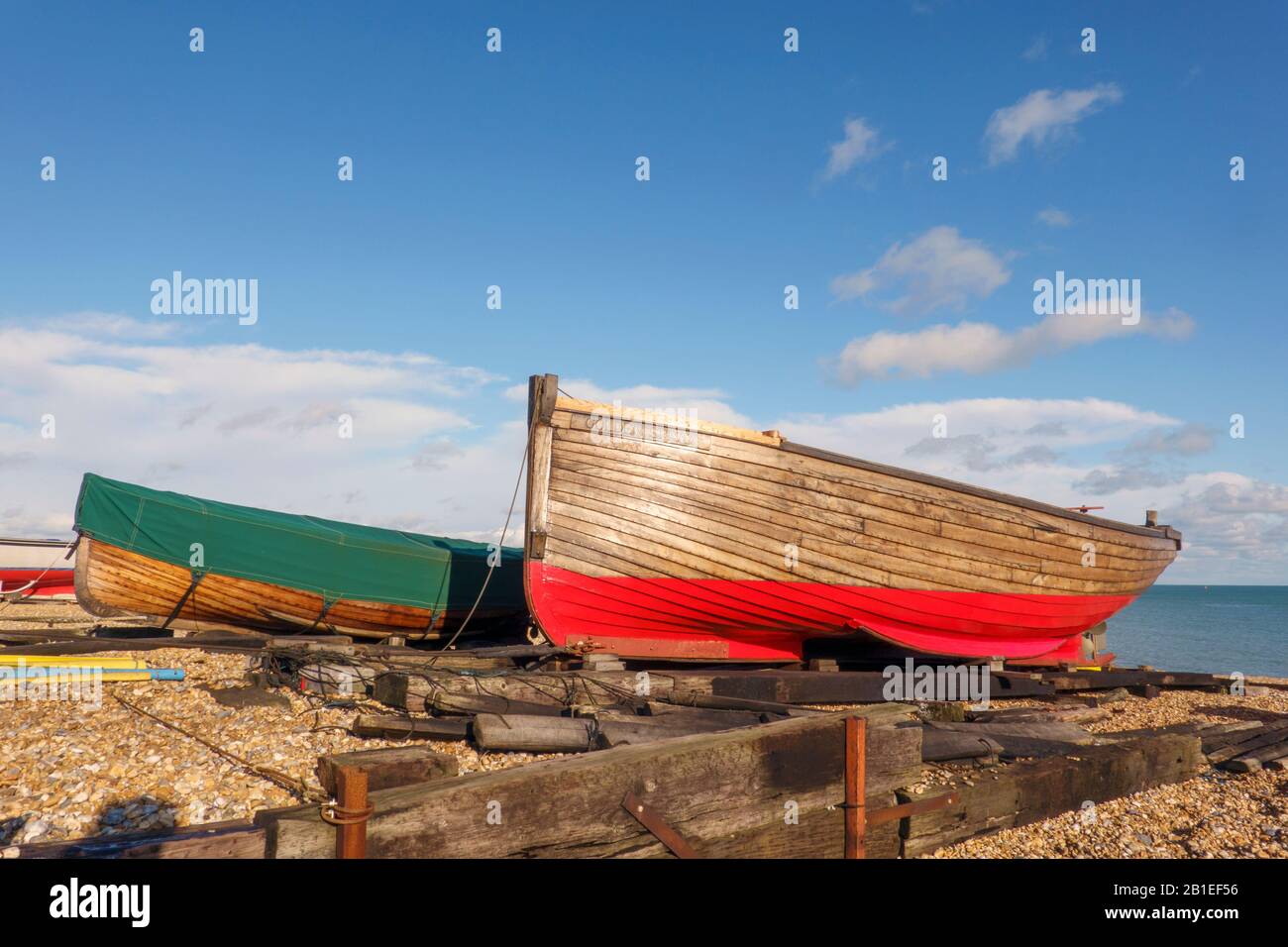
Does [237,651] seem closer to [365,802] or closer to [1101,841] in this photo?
[365,802]

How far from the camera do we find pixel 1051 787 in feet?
17.6

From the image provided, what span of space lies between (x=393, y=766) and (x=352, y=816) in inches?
20.1

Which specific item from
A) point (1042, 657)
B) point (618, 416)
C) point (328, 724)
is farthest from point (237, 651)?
point (1042, 657)

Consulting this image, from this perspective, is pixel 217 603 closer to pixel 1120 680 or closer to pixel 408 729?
pixel 408 729

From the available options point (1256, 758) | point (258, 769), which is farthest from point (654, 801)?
point (1256, 758)

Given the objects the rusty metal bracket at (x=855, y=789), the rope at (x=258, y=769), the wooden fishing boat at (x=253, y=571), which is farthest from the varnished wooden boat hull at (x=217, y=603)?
the rusty metal bracket at (x=855, y=789)

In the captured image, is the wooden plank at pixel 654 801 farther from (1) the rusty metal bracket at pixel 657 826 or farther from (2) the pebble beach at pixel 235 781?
(2) the pebble beach at pixel 235 781

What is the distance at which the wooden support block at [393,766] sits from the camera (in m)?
3.50

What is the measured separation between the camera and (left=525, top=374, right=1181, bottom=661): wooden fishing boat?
356 inches

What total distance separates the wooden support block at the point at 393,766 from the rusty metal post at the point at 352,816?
1.13ft

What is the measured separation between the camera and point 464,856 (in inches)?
128

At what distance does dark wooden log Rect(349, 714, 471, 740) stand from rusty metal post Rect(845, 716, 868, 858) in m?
2.70

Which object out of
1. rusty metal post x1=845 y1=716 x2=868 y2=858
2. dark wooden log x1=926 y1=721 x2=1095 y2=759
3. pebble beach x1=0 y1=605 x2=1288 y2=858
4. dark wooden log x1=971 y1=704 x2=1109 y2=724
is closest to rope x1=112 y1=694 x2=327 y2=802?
pebble beach x1=0 y1=605 x2=1288 y2=858
